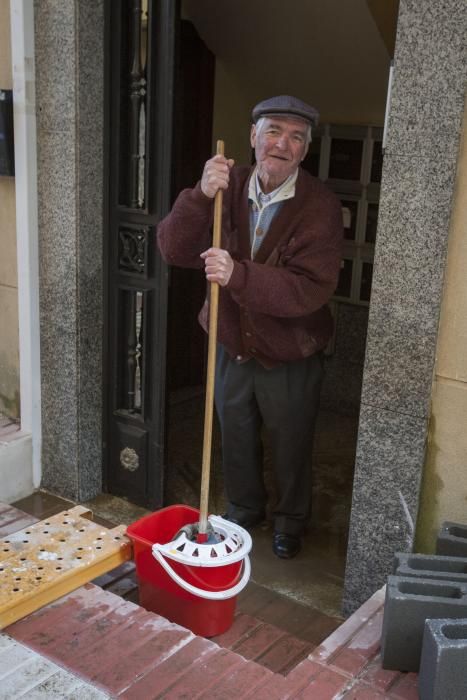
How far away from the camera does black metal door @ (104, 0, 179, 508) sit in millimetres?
3918

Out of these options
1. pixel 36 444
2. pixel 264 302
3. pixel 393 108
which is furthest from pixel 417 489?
pixel 36 444

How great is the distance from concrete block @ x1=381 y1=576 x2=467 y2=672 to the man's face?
1818mm

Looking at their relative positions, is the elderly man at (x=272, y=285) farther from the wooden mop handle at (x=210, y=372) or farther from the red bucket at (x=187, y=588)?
the red bucket at (x=187, y=588)

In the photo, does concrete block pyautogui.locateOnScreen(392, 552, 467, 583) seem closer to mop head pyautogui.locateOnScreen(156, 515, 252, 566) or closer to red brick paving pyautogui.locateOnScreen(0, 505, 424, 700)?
red brick paving pyautogui.locateOnScreen(0, 505, 424, 700)

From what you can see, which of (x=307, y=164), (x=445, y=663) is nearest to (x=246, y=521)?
(x=445, y=663)

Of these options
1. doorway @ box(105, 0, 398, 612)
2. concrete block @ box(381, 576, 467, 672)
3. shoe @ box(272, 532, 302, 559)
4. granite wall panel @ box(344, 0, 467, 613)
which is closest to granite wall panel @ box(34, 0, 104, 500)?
doorway @ box(105, 0, 398, 612)

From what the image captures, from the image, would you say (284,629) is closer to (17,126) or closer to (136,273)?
(136,273)

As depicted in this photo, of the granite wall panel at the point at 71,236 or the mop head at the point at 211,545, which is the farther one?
the granite wall panel at the point at 71,236

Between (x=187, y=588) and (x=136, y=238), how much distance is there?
187cm

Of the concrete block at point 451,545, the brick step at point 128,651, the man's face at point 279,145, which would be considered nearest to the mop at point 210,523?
the brick step at point 128,651

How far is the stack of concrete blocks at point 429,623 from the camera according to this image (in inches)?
90.7

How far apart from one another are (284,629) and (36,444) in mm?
1829

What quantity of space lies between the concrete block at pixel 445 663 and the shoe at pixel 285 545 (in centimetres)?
167

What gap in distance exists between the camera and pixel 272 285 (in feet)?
11.3
